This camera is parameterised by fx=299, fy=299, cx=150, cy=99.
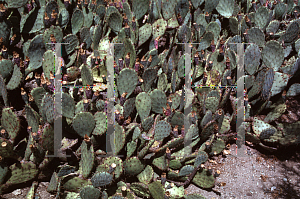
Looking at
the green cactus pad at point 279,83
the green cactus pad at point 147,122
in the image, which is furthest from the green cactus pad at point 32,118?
the green cactus pad at point 279,83

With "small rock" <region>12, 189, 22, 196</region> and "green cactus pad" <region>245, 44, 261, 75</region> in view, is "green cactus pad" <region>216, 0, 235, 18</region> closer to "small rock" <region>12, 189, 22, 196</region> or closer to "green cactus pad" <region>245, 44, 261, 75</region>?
"green cactus pad" <region>245, 44, 261, 75</region>

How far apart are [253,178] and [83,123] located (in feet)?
5.89

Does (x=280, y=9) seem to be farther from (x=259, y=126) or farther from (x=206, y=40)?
(x=259, y=126)

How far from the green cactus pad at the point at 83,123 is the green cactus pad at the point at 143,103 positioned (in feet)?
1.75

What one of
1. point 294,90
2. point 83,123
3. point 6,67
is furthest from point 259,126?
point 6,67

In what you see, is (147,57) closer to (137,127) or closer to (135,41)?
(135,41)

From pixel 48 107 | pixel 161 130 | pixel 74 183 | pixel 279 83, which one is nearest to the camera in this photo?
pixel 74 183

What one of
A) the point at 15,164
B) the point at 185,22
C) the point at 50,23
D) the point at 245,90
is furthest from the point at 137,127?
the point at 185,22

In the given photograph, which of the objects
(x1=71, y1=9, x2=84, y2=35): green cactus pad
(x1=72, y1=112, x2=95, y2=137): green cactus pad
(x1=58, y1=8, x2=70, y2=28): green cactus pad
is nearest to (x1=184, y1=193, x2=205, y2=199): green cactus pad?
(x1=72, y1=112, x2=95, y2=137): green cactus pad

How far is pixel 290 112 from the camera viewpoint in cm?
373

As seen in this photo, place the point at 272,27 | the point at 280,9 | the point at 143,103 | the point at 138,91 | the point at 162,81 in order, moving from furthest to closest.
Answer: the point at 280,9 < the point at 272,27 < the point at 162,81 < the point at 138,91 < the point at 143,103

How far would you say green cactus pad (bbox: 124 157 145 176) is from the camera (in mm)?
2774

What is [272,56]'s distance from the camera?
12.7 ft

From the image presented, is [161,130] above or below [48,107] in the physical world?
below
